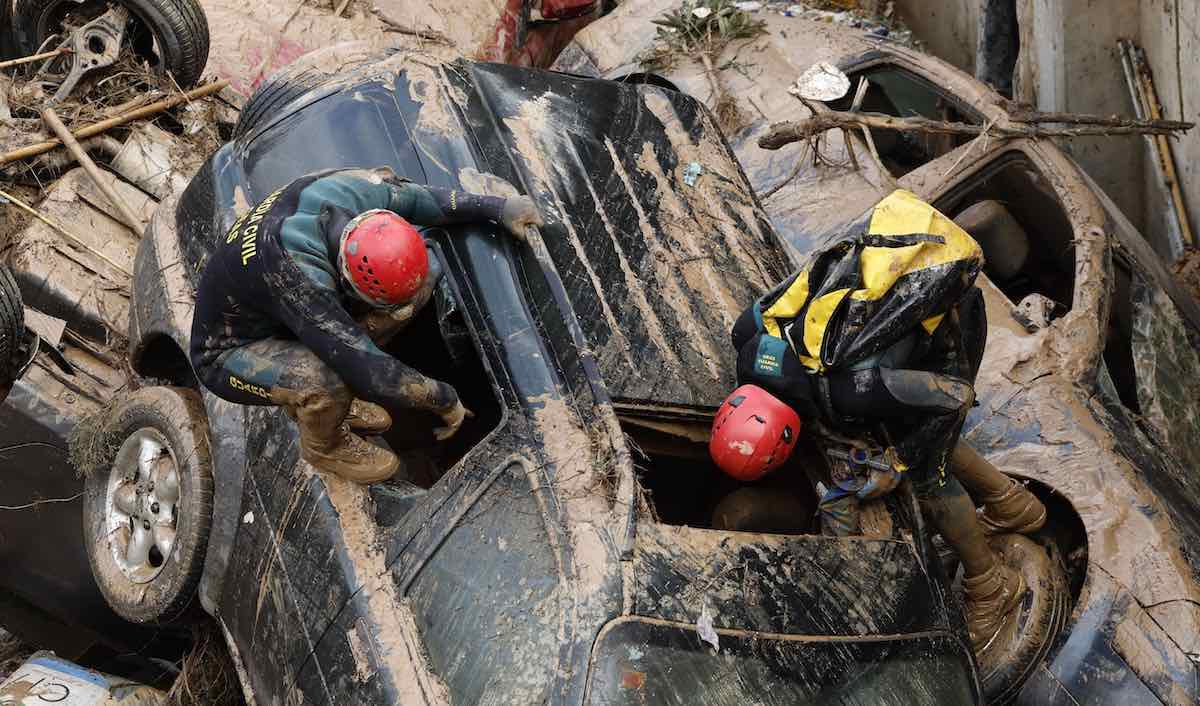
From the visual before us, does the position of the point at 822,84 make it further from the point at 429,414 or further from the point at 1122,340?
the point at 429,414

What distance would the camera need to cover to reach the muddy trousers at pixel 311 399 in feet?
12.5

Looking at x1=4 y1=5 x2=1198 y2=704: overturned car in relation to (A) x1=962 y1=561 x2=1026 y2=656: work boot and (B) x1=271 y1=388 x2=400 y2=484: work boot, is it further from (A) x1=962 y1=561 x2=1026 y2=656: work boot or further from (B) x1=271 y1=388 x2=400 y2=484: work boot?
(A) x1=962 y1=561 x2=1026 y2=656: work boot

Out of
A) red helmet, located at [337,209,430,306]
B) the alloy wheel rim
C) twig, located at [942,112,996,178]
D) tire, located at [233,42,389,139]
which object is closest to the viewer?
red helmet, located at [337,209,430,306]

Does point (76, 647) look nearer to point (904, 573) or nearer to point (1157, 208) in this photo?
point (904, 573)

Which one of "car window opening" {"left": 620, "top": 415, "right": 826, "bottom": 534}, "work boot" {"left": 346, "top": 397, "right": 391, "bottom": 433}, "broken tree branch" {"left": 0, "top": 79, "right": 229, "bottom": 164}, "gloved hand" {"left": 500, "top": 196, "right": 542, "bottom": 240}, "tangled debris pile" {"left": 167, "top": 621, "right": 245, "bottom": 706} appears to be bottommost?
"tangled debris pile" {"left": 167, "top": 621, "right": 245, "bottom": 706}

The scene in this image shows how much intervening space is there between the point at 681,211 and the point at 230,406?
5.64 ft

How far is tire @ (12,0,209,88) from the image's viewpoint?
6.97 meters

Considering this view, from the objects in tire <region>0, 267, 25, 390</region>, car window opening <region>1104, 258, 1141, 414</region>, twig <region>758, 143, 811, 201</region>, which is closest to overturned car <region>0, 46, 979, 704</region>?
tire <region>0, 267, 25, 390</region>

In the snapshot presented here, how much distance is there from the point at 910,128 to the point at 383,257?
9.34 feet

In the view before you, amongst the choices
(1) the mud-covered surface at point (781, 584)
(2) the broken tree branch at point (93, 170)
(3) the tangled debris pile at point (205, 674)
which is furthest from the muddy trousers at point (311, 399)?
(2) the broken tree branch at point (93, 170)

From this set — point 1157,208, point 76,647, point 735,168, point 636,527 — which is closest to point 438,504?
point 636,527

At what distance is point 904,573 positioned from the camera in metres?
3.77

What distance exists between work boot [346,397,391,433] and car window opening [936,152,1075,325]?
3.01 meters

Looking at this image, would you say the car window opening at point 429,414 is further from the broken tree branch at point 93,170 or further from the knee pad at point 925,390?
the broken tree branch at point 93,170
